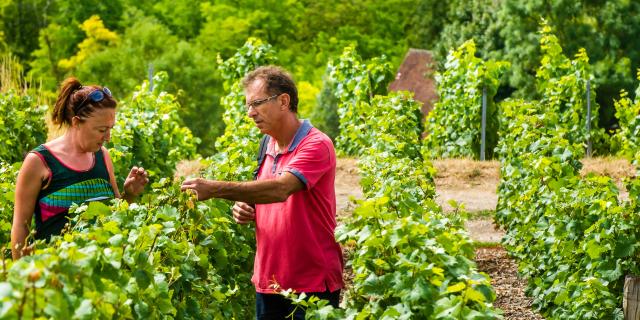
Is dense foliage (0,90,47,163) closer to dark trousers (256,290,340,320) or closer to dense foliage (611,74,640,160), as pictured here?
dark trousers (256,290,340,320)

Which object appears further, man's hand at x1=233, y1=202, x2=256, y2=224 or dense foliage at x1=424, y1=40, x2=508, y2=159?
dense foliage at x1=424, y1=40, x2=508, y2=159

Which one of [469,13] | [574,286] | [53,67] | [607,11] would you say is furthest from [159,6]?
[574,286]

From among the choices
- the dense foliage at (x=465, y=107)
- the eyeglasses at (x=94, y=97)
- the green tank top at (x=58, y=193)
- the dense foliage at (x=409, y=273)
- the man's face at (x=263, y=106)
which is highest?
the eyeglasses at (x=94, y=97)

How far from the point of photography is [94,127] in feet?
16.0

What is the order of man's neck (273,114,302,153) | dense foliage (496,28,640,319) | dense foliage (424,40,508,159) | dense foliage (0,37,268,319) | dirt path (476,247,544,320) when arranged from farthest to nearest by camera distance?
dense foliage (424,40,508,159)
dirt path (476,247,544,320)
dense foliage (496,28,640,319)
man's neck (273,114,302,153)
dense foliage (0,37,268,319)

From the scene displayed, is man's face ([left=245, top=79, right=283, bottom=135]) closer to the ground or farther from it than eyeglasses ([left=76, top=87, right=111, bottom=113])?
closer to the ground

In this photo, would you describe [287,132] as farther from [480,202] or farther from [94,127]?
[480,202]

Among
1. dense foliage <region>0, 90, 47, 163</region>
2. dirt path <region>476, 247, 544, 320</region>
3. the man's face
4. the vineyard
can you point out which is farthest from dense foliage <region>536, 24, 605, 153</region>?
the man's face

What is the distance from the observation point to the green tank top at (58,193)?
4.84 meters

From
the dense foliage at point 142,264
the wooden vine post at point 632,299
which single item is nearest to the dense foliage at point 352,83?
the dense foliage at point 142,264

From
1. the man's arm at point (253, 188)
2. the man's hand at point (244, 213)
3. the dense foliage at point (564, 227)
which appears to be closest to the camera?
the man's arm at point (253, 188)

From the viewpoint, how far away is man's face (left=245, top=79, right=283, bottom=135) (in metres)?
4.82

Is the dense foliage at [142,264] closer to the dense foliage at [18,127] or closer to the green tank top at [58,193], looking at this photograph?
the green tank top at [58,193]

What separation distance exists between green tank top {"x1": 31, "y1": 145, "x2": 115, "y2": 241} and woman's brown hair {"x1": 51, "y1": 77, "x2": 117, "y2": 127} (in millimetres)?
152
